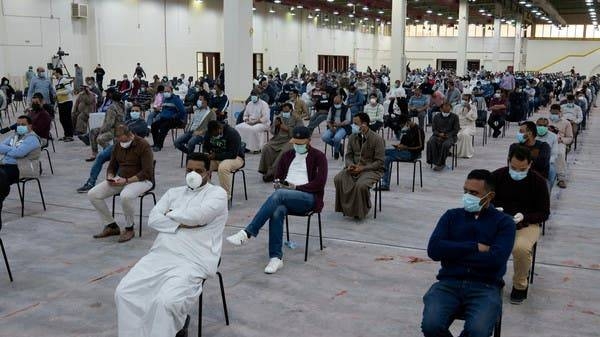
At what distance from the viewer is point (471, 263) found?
3.25 meters

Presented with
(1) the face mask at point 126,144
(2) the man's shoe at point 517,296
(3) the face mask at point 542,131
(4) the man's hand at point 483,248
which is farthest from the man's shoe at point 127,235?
(3) the face mask at point 542,131

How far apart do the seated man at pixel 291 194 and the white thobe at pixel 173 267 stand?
944 millimetres

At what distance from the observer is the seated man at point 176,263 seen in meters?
3.29

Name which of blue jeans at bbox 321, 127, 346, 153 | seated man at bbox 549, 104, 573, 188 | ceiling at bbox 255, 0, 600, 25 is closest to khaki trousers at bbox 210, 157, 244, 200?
blue jeans at bbox 321, 127, 346, 153

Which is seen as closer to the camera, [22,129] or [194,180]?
[194,180]

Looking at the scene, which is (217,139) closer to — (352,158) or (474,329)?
(352,158)

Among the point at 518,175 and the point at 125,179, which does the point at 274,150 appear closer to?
the point at 125,179

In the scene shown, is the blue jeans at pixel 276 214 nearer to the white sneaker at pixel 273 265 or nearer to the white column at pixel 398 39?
the white sneaker at pixel 273 265

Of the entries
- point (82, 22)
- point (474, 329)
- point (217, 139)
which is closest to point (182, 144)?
point (217, 139)

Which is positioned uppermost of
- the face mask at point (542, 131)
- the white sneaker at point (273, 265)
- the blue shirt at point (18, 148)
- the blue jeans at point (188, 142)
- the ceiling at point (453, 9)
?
the ceiling at point (453, 9)

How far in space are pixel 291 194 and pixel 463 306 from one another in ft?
7.02

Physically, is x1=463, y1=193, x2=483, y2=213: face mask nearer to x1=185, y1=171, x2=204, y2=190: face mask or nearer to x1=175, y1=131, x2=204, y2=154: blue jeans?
x1=185, y1=171, x2=204, y2=190: face mask

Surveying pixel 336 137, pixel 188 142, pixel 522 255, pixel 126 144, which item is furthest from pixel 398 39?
pixel 522 255

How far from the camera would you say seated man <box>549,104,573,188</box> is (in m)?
8.34
